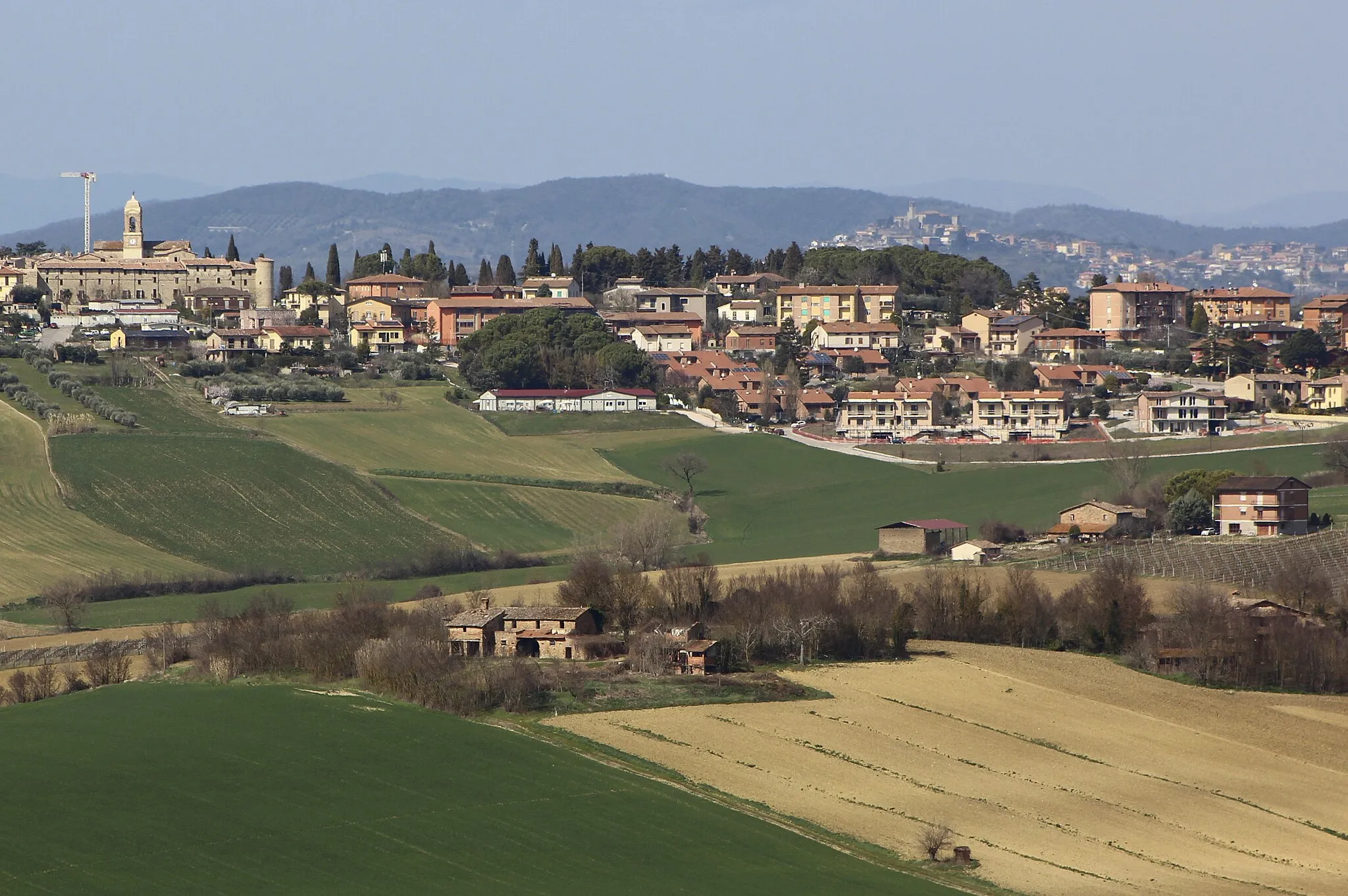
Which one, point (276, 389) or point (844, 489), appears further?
point (276, 389)

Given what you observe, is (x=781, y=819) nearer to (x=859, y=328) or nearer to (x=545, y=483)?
(x=545, y=483)

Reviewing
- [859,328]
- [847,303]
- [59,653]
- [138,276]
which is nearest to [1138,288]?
[859,328]

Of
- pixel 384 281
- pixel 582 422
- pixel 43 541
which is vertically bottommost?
pixel 43 541

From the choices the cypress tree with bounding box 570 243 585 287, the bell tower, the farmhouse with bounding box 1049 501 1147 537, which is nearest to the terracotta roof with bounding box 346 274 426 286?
the cypress tree with bounding box 570 243 585 287

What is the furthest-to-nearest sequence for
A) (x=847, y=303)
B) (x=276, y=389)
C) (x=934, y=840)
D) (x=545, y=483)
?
(x=847, y=303) → (x=276, y=389) → (x=545, y=483) → (x=934, y=840)

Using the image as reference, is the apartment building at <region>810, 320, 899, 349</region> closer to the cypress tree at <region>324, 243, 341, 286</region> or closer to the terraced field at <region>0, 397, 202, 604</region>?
the cypress tree at <region>324, 243, 341, 286</region>

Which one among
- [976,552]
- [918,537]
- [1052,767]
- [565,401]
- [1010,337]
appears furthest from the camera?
[1010,337]

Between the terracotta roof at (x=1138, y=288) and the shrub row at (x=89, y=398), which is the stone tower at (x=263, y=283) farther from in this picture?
the terracotta roof at (x=1138, y=288)
